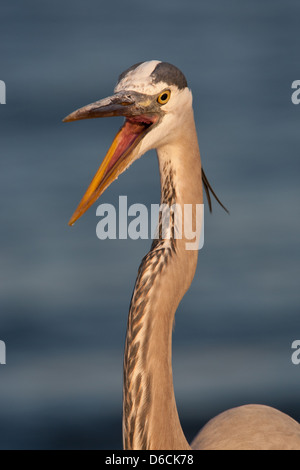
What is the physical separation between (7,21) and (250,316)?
11.9 feet

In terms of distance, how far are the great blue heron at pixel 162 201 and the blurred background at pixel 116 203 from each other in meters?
1.73

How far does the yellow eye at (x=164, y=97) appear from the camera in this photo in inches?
139

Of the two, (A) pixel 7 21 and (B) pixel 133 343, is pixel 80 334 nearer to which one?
(B) pixel 133 343

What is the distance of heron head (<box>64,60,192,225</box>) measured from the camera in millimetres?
3508

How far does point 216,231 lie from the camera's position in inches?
253

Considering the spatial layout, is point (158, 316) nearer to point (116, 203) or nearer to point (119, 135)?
point (119, 135)

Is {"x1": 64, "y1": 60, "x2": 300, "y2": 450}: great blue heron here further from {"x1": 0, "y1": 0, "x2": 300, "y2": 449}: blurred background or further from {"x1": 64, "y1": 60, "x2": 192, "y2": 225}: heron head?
{"x1": 0, "y1": 0, "x2": 300, "y2": 449}: blurred background

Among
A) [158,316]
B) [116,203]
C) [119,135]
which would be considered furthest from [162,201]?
[116,203]

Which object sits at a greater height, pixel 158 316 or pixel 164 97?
pixel 164 97

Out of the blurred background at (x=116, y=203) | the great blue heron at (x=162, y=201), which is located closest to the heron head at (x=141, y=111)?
the great blue heron at (x=162, y=201)

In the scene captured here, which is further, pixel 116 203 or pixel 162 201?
pixel 116 203

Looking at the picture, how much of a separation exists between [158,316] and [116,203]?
9.43ft

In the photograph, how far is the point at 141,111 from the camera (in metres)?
3.53
